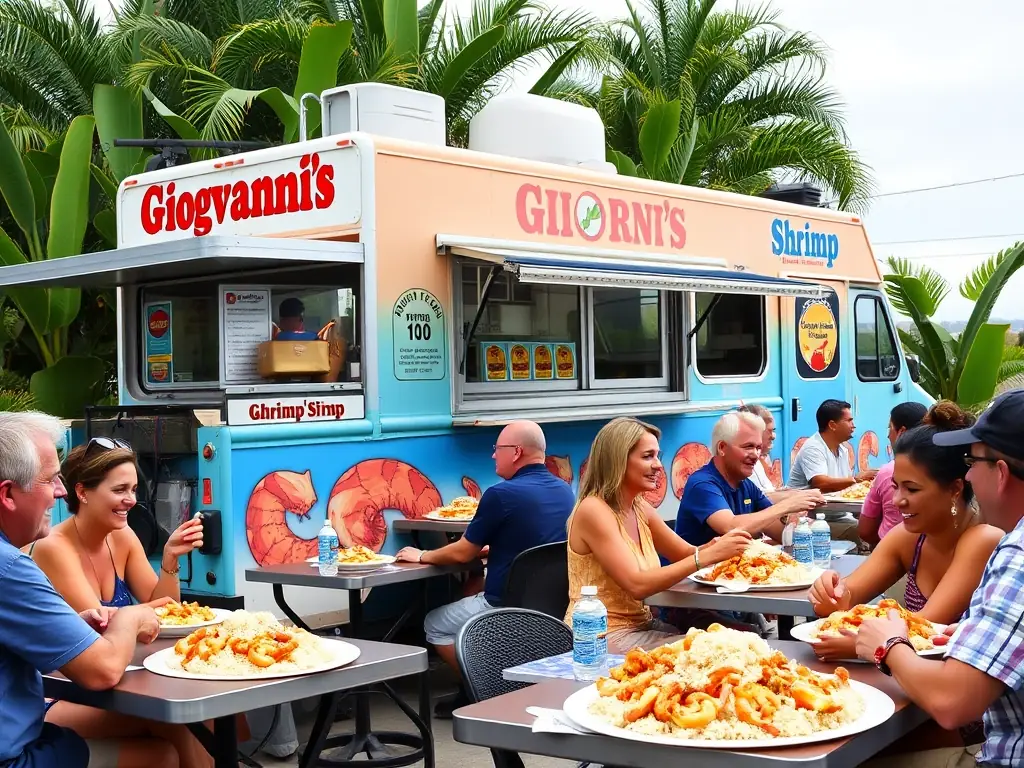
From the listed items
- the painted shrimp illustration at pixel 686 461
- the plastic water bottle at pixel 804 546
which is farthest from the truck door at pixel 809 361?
the plastic water bottle at pixel 804 546

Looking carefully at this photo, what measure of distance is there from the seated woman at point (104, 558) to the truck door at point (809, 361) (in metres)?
6.03

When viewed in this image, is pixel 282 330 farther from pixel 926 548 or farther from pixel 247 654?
pixel 926 548

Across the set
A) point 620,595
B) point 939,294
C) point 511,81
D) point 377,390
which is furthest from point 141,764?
point 939,294

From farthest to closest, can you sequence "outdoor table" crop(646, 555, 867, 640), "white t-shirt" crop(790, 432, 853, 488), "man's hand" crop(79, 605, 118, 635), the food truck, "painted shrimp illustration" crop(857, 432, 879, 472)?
"painted shrimp illustration" crop(857, 432, 879, 472)
"white t-shirt" crop(790, 432, 853, 488)
the food truck
"outdoor table" crop(646, 555, 867, 640)
"man's hand" crop(79, 605, 118, 635)

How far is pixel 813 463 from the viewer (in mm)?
8562

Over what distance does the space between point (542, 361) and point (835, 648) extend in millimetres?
4972

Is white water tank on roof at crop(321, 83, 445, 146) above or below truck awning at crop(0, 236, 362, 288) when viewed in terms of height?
above

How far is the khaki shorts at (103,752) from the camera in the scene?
386 centimetres

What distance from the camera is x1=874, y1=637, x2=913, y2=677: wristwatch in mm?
2945

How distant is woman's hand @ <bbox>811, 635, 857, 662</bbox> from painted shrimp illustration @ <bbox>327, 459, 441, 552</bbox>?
3.59m

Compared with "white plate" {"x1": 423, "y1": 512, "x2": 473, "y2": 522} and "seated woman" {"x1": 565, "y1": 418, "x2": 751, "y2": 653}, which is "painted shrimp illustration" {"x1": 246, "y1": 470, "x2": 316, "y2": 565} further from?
"seated woman" {"x1": 565, "y1": 418, "x2": 751, "y2": 653}

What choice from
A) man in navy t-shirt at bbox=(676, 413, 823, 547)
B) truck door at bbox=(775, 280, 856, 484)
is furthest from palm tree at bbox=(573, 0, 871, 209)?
man in navy t-shirt at bbox=(676, 413, 823, 547)

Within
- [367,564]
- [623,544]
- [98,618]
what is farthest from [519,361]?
[98,618]

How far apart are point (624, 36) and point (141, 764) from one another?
1876 centimetres
